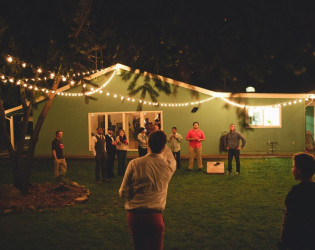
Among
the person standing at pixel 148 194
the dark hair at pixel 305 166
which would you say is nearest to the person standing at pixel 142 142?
the person standing at pixel 148 194

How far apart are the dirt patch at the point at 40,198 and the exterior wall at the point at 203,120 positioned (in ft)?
24.2

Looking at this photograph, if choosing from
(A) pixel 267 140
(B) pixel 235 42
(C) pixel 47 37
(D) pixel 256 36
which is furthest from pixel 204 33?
(A) pixel 267 140

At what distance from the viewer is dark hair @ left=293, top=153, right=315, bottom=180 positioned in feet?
9.20

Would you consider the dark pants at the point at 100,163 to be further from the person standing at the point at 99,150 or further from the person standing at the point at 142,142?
the person standing at the point at 142,142

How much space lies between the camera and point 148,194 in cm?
290

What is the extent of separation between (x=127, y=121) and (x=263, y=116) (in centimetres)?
653

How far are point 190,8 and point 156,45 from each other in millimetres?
794

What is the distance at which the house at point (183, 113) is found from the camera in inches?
A: 571

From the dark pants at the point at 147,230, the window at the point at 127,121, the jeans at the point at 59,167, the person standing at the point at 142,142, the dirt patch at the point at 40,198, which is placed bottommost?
the dirt patch at the point at 40,198

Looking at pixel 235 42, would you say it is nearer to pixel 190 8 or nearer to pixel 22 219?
pixel 190 8

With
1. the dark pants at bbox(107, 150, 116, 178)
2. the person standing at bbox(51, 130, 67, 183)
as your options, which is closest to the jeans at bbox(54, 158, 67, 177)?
the person standing at bbox(51, 130, 67, 183)

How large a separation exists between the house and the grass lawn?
547cm

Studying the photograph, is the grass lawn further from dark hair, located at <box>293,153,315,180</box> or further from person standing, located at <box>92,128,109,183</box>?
dark hair, located at <box>293,153,315,180</box>

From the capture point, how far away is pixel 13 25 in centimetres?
412
